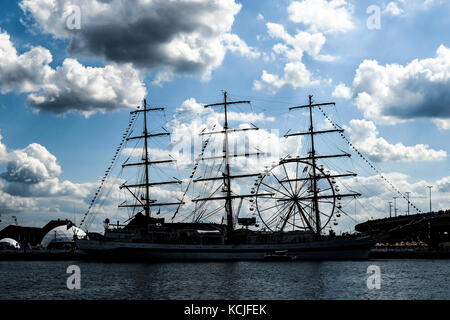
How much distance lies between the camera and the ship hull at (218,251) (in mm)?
87750

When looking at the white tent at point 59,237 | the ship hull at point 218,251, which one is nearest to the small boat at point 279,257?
the ship hull at point 218,251

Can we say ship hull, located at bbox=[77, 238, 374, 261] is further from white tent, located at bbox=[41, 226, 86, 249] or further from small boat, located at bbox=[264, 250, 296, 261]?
white tent, located at bbox=[41, 226, 86, 249]

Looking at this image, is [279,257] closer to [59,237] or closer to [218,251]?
[218,251]

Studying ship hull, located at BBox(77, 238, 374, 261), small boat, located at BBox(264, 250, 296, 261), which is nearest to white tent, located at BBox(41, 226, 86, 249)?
ship hull, located at BBox(77, 238, 374, 261)

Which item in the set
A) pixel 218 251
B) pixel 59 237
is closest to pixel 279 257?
pixel 218 251

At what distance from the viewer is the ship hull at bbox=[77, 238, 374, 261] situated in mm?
87750

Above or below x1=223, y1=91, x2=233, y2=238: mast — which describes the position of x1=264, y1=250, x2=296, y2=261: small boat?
below

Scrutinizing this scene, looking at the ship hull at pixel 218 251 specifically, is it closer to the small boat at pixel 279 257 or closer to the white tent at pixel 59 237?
the small boat at pixel 279 257

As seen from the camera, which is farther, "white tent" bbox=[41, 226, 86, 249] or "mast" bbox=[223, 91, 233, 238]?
"white tent" bbox=[41, 226, 86, 249]

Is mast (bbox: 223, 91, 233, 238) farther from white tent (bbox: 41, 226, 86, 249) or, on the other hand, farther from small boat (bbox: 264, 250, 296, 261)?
white tent (bbox: 41, 226, 86, 249)

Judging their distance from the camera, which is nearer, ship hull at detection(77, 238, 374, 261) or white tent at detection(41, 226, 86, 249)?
ship hull at detection(77, 238, 374, 261)

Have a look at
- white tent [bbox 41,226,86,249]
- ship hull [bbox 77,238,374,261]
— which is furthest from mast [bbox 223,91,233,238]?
white tent [bbox 41,226,86,249]
